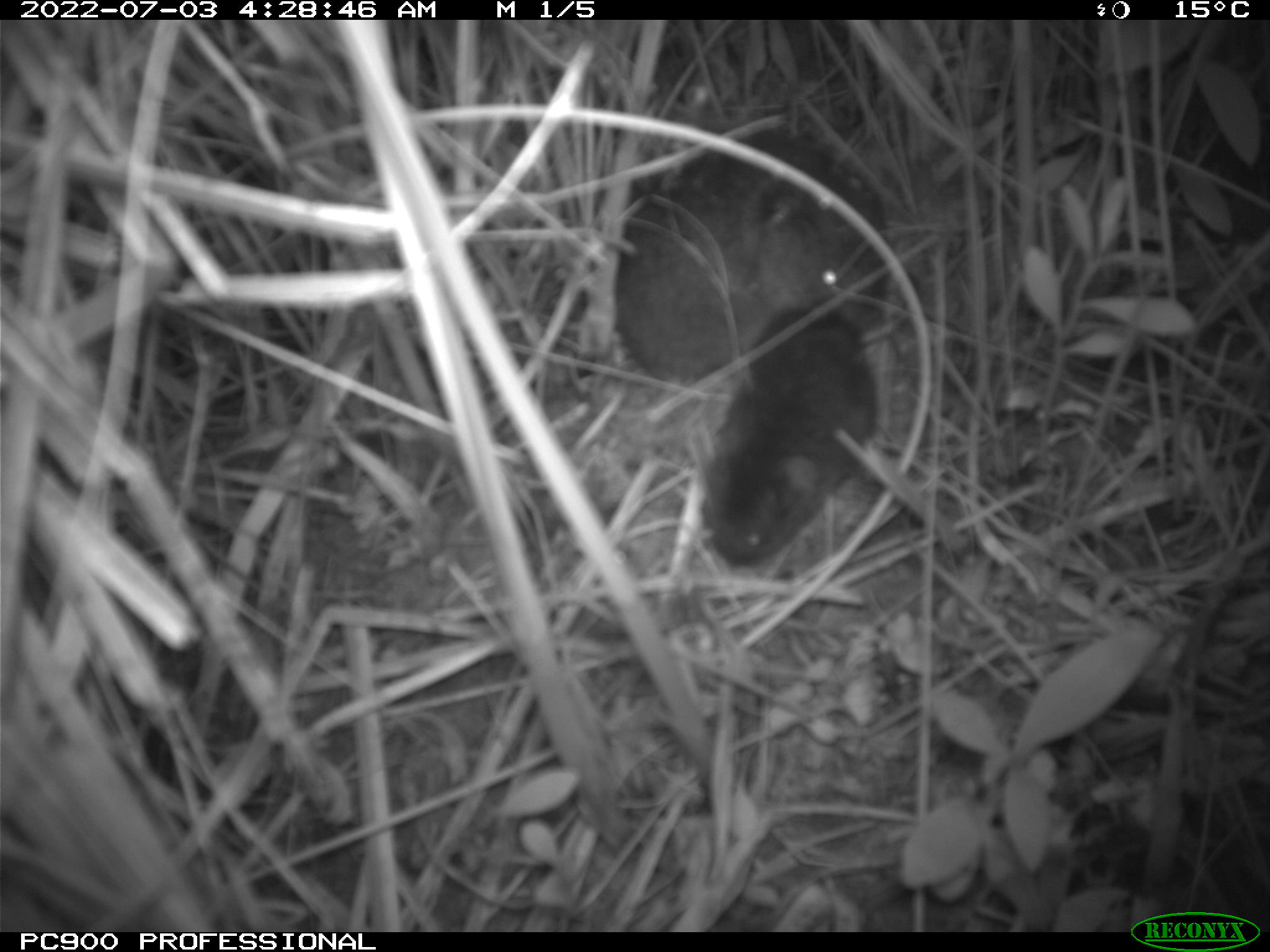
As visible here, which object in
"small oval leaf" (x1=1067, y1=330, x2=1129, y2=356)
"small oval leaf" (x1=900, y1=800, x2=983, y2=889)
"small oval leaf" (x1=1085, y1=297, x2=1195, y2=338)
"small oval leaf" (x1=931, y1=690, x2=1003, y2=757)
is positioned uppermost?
"small oval leaf" (x1=1085, y1=297, x2=1195, y2=338)

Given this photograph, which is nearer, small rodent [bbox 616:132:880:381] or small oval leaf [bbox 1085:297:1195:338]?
small oval leaf [bbox 1085:297:1195:338]

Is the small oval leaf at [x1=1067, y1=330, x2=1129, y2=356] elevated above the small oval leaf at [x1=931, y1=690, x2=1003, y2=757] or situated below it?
above

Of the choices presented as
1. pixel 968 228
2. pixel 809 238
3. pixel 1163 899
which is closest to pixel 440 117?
pixel 809 238
